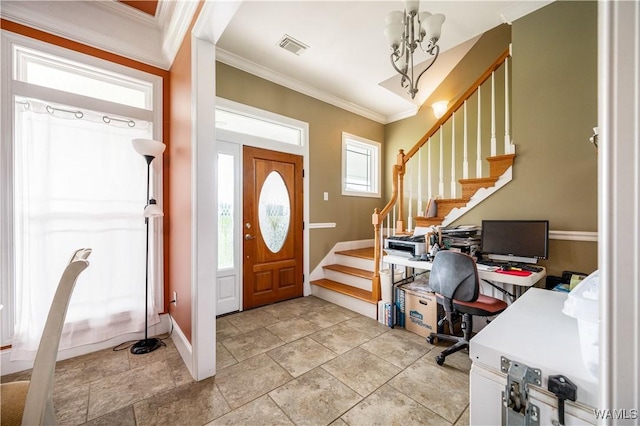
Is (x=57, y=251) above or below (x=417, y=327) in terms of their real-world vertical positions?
above

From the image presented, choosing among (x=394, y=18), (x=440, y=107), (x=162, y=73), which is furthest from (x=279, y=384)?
(x=440, y=107)

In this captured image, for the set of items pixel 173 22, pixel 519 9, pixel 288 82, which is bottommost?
pixel 173 22

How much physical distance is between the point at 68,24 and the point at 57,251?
194 centimetres

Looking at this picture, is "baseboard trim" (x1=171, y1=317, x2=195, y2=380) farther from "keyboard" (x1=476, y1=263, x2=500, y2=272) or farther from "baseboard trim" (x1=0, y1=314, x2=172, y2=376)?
"keyboard" (x1=476, y1=263, x2=500, y2=272)

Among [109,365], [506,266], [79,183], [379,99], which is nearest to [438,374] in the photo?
[506,266]

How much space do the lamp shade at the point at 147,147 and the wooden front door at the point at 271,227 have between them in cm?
107

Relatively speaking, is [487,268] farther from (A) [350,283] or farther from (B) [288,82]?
(B) [288,82]

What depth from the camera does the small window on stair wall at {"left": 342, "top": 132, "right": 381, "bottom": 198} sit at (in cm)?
440

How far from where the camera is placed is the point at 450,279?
81.5 inches

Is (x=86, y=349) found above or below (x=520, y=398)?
below

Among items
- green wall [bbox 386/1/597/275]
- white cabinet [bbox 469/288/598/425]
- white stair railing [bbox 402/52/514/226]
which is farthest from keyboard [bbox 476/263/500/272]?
white cabinet [bbox 469/288/598/425]

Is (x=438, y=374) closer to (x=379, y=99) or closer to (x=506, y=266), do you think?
(x=506, y=266)

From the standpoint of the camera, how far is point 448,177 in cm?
392

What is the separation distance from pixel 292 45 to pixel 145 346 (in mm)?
3402
